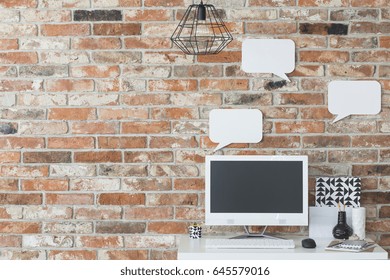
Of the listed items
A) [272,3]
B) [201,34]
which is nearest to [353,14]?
[272,3]

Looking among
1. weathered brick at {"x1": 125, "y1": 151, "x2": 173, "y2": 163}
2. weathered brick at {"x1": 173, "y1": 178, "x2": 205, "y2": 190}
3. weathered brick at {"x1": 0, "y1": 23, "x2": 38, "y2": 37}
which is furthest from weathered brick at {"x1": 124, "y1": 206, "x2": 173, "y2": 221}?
weathered brick at {"x1": 0, "y1": 23, "x2": 38, "y2": 37}

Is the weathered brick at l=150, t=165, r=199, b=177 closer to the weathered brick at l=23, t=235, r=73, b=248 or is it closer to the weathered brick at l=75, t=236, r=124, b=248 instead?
the weathered brick at l=75, t=236, r=124, b=248

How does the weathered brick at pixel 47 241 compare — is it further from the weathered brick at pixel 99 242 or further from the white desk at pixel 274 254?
the white desk at pixel 274 254

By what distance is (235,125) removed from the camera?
12.8ft

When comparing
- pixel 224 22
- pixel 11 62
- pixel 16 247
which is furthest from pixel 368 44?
pixel 16 247

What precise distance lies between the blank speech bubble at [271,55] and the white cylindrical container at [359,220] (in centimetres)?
74

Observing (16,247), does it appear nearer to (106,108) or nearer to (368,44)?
(106,108)

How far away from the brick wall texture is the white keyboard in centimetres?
27

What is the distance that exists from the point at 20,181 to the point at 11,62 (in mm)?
609

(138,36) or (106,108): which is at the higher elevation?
(138,36)

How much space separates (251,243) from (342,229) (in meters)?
0.46

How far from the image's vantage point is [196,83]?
391 cm

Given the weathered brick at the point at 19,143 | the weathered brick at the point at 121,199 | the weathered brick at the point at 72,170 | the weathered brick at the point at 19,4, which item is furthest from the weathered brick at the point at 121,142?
the weathered brick at the point at 19,4

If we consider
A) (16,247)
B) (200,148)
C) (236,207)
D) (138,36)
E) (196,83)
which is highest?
(138,36)
